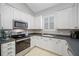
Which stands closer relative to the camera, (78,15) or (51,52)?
(78,15)

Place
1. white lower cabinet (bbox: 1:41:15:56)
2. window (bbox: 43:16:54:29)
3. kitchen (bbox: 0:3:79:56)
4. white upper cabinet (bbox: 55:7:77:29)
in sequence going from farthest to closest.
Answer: window (bbox: 43:16:54:29) → white upper cabinet (bbox: 55:7:77:29) → kitchen (bbox: 0:3:79:56) → white lower cabinet (bbox: 1:41:15:56)

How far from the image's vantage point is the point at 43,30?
9.52 ft

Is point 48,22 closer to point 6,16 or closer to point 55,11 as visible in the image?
point 55,11

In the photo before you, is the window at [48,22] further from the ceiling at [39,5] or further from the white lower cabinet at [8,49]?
the white lower cabinet at [8,49]

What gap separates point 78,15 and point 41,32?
1.77 meters

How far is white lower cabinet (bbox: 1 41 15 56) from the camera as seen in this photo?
1244 mm

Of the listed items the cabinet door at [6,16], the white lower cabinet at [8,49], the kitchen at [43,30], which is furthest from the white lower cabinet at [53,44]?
the cabinet door at [6,16]

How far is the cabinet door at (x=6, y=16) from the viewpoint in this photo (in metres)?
1.61

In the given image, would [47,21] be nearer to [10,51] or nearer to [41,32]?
[41,32]

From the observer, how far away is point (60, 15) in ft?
6.79

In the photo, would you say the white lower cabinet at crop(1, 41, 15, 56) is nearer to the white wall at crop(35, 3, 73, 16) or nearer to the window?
the window

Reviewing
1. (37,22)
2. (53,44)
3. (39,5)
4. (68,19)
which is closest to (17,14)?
(39,5)

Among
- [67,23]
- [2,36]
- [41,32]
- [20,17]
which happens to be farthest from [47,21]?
[2,36]

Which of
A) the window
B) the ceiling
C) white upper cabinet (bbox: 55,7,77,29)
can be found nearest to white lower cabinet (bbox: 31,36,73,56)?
white upper cabinet (bbox: 55,7,77,29)
